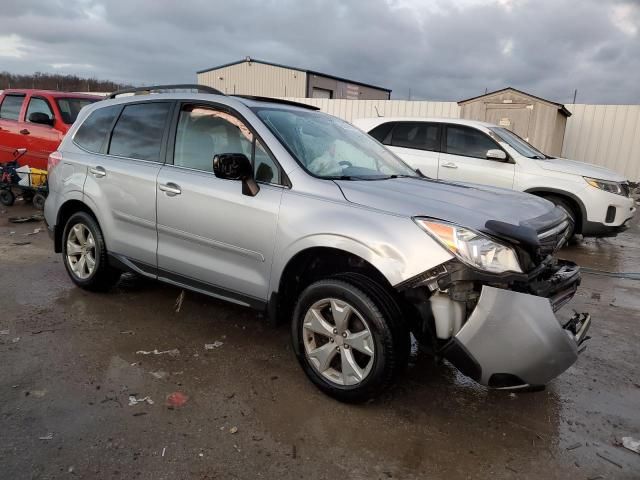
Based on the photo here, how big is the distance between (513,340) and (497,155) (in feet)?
17.3

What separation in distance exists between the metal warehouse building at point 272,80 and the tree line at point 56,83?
24.7 ft

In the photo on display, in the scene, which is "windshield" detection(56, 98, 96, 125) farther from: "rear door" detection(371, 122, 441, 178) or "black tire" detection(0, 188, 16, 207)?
"rear door" detection(371, 122, 441, 178)

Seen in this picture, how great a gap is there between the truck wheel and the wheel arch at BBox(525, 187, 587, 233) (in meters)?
5.35

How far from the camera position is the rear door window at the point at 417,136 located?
7852 millimetres

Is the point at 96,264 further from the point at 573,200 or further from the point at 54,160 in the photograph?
the point at 573,200

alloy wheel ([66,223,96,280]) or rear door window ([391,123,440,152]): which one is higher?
rear door window ([391,123,440,152])

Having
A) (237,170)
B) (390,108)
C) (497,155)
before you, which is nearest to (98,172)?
(237,170)

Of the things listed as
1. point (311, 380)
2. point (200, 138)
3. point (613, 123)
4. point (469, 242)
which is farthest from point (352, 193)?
point (613, 123)

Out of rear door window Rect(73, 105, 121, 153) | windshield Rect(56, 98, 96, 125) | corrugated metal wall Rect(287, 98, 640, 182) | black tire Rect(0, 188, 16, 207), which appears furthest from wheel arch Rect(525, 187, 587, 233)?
black tire Rect(0, 188, 16, 207)

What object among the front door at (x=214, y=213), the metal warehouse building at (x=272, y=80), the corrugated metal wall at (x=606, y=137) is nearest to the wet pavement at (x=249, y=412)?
the front door at (x=214, y=213)

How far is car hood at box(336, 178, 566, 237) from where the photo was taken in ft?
8.94

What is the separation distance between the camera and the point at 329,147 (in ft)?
11.9

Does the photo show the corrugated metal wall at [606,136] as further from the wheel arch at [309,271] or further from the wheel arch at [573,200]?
the wheel arch at [309,271]

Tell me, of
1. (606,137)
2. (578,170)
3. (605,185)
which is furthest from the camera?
(606,137)
